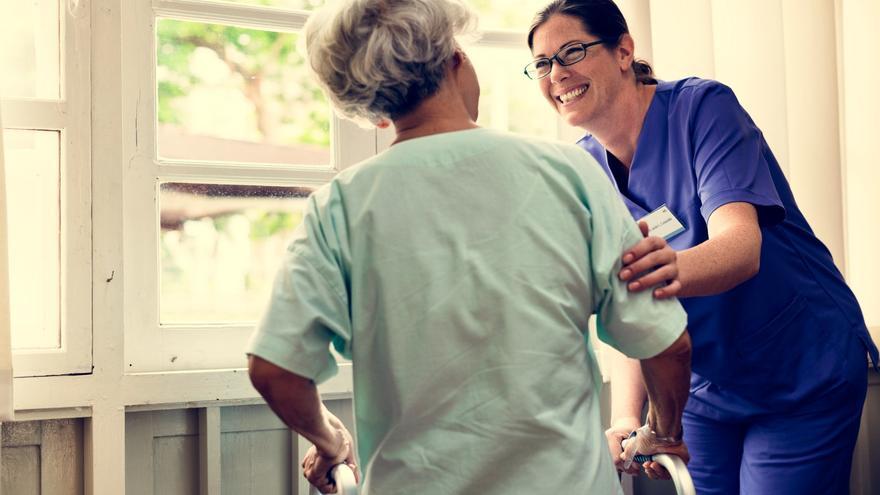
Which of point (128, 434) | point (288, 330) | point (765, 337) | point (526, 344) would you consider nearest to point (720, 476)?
point (765, 337)

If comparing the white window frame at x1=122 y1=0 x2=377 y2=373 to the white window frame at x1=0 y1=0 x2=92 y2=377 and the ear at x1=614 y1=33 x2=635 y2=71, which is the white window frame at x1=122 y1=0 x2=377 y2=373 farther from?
the ear at x1=614 y1=33 x2=635 y2=71

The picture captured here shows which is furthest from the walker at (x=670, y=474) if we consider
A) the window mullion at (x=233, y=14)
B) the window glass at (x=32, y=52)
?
the window mullion at (x=233, y=14)

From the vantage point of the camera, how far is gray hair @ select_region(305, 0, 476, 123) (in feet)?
4.01

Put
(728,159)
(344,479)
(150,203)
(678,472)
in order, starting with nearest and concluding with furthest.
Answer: (344,479)
(678,472)
(728,159)
(150,203)

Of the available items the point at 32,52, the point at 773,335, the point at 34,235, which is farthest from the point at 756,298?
the point at 32,52

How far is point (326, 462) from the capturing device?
4.44 ft

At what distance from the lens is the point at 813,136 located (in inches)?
97.8

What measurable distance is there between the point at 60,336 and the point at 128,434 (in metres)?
0.27

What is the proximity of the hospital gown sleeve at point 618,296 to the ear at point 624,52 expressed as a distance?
74 centimetres

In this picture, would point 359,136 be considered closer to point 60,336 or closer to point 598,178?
point 60,336

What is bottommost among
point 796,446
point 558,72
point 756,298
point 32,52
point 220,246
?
point 796,446

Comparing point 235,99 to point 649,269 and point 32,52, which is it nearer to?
point 32,52

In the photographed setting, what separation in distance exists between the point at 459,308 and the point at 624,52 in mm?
979

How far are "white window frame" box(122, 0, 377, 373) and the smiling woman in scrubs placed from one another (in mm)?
887
